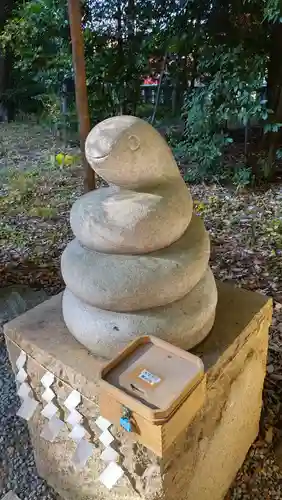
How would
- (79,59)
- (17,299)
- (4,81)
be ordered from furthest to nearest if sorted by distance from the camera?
(4,81) < (17,299) < (79,59)

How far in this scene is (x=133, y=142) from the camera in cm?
123

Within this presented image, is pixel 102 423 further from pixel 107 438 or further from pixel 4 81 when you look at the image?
pixel 4 81

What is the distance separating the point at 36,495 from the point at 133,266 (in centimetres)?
112

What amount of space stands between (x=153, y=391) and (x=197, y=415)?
0.35m

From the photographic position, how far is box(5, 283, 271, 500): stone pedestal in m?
1.32

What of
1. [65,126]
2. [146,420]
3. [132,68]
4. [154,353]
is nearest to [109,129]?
[154,353]

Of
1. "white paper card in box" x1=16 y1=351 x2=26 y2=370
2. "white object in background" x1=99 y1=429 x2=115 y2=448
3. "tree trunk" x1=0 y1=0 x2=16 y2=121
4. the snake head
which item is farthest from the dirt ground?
"tree trunk" x1=0 y1=0 x2=16 y2=121

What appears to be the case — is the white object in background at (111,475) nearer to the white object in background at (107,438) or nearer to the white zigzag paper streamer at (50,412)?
the white object in background at (107,438)

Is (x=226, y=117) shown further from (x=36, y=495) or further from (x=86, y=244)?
(x=36, y=495)

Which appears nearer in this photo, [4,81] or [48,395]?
[48,395]

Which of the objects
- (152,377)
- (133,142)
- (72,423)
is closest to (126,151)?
(133,142)

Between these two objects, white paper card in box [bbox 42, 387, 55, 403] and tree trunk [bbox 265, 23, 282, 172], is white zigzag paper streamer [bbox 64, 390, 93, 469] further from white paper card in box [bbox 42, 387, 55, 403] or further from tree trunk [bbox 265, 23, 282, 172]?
tree trunk [bbox 265, 23, 282, 172]

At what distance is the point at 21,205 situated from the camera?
14.8 ft

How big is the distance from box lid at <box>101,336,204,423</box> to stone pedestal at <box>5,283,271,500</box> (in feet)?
0.63
